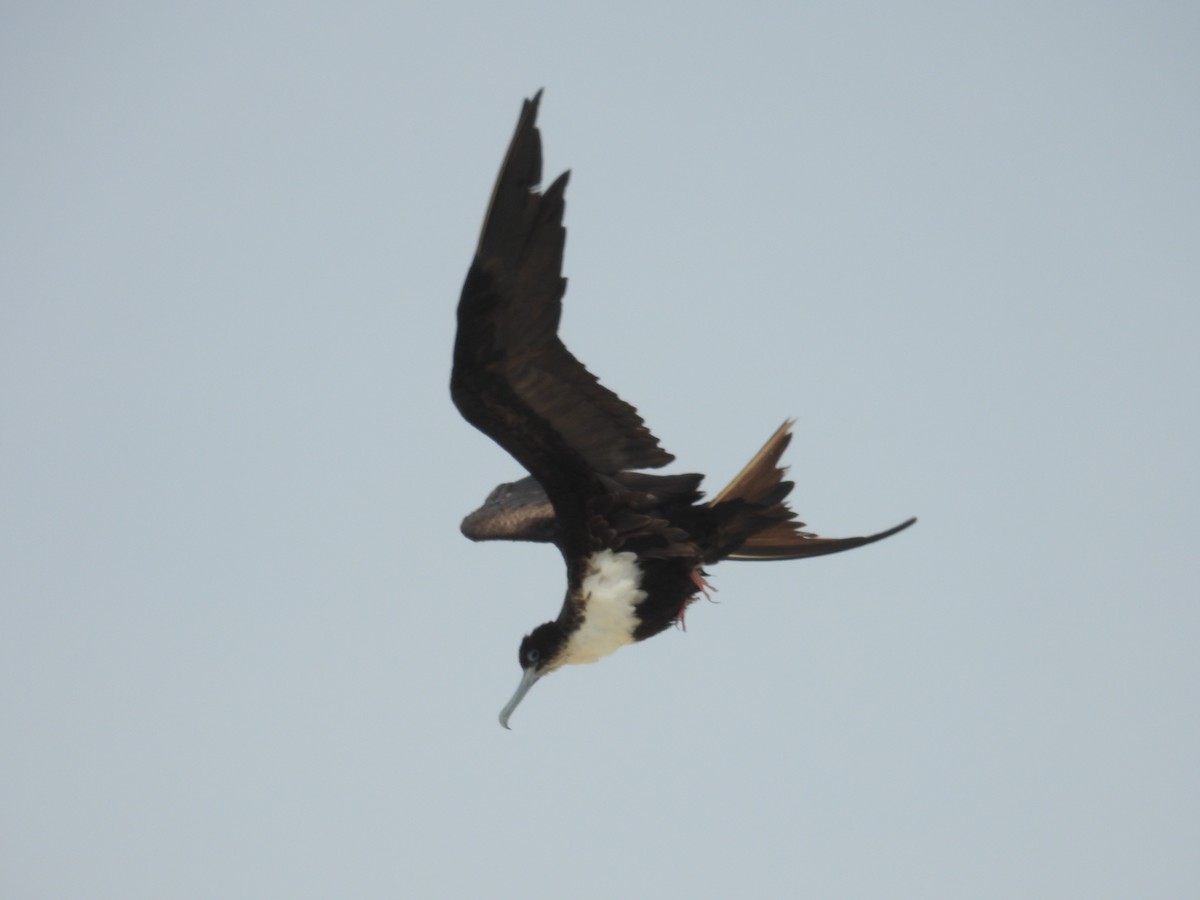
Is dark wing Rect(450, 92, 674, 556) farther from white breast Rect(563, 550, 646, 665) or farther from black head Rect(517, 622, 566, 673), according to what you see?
black head Rect(517, 622, 566, 673)

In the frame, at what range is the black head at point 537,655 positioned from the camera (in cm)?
727

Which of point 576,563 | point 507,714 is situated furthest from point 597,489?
point 507,714

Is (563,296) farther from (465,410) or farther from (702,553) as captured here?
(702,553)

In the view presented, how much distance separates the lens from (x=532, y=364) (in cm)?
618

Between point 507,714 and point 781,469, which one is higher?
point 781,469

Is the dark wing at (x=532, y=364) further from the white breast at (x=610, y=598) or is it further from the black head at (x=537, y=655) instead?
the black head at (x=537, y=655)

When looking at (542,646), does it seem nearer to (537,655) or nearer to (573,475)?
(537,655)

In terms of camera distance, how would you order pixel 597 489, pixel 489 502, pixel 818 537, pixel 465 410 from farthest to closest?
pixel 489 502 → pixel 818 537 → pixel 597 489 → pixel 465 410

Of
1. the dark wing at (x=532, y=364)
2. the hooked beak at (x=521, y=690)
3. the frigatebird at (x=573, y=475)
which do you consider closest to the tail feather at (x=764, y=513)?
the frigatebird at (x=573, y=475)

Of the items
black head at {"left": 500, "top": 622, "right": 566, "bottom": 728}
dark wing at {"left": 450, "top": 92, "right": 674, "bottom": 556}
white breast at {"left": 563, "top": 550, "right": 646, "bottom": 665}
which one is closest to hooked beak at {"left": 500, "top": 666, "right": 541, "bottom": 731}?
black head at {"left": 500, "top": 622, "right": 566, "bottom": 728}

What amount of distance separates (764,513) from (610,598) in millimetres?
713

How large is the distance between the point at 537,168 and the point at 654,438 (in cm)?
141

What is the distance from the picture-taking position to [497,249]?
576cm

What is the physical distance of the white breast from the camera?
6.88 metres
